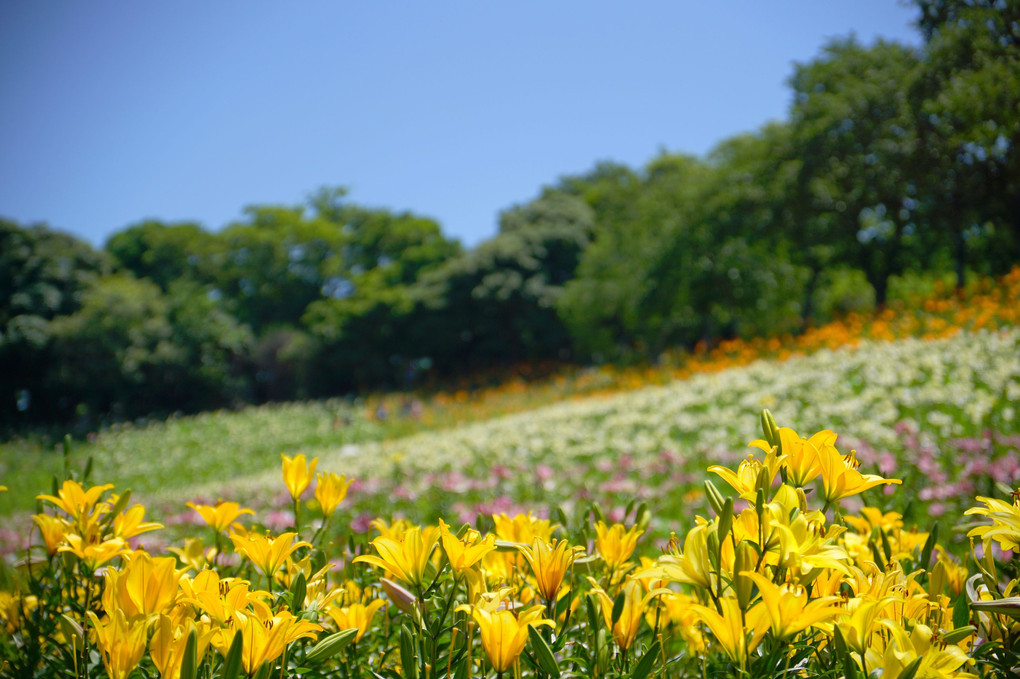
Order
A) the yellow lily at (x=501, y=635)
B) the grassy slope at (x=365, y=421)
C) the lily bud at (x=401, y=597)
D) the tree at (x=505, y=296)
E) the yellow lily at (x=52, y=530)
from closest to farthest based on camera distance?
the yellow lily at (x=501, y=635), the lily bud at (x=401, y=597), the yellow lily at (x=52, y=530), the grassy slope at (x=365, y=421), the tree at (x=505, y=296)

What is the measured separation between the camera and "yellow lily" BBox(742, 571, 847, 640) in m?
0.66

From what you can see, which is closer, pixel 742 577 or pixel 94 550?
pixel 742 577

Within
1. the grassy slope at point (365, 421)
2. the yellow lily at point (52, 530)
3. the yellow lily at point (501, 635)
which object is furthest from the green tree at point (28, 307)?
the yellow lily at point (501, 635)

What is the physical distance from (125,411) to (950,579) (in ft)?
20.6

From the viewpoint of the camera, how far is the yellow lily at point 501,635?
2.35 feet

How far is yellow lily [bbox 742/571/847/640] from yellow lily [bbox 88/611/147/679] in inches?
31.1

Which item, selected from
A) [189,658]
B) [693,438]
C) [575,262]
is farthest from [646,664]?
[575,262]

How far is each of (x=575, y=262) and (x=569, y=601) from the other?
15.7 m

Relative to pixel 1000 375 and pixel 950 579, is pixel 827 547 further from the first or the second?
pixel 1000 375

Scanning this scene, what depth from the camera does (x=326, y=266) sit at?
19250 millimetres

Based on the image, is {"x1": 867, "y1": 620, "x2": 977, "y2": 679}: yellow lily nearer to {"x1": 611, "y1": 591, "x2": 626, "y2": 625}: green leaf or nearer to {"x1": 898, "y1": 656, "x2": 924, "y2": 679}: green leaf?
{"x1": 898, "y1": 656, "x2": 924, "y2": 679}: green leaf

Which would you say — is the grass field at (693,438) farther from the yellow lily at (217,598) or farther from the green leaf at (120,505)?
the yellow lily at (217,598)

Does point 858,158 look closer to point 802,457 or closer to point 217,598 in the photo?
point 802,457

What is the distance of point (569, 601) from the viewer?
0.95 metres
